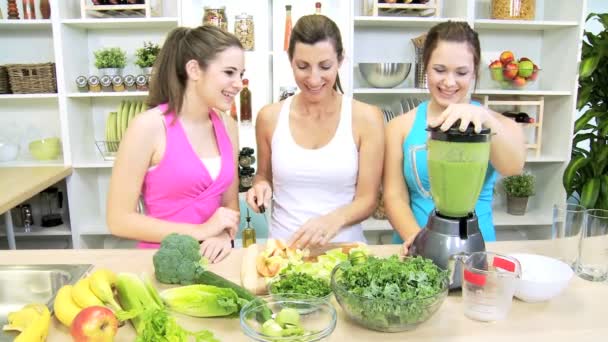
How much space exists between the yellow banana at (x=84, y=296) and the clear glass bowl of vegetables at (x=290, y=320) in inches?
11.9

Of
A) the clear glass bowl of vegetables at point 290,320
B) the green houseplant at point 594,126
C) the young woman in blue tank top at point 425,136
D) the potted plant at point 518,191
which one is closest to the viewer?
the clear glass bowl of vegetables at point 290,320

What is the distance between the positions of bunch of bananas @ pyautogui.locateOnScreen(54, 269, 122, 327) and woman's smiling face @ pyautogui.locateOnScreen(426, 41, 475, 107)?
1057 mm

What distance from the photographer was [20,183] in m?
2.42

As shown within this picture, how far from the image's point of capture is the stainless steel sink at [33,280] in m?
1.12

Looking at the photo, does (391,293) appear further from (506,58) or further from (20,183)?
(506,58)

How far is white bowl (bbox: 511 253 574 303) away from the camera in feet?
3.18

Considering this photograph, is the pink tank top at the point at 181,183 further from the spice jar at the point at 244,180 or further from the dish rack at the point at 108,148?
the dish rack at the point at 108,148

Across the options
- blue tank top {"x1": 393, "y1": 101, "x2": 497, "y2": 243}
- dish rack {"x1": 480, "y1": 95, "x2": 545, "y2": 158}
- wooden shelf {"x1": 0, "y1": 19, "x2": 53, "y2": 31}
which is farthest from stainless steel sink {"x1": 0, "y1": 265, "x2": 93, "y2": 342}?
dish rack {"x1": 480, "y1": 95, "x2": 545, "y2": 158}

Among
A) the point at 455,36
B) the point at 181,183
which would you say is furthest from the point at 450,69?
the point at 181,183

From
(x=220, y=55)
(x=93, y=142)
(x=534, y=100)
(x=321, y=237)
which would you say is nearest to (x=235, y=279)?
(x=321, y=237)

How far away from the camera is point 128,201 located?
149cm

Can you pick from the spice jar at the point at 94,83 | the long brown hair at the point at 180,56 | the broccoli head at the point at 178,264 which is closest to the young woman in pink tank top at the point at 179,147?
the long brown hair at the point at 180,56

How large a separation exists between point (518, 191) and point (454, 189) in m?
2.27

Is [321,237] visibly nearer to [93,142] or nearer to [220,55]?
[220,55]
